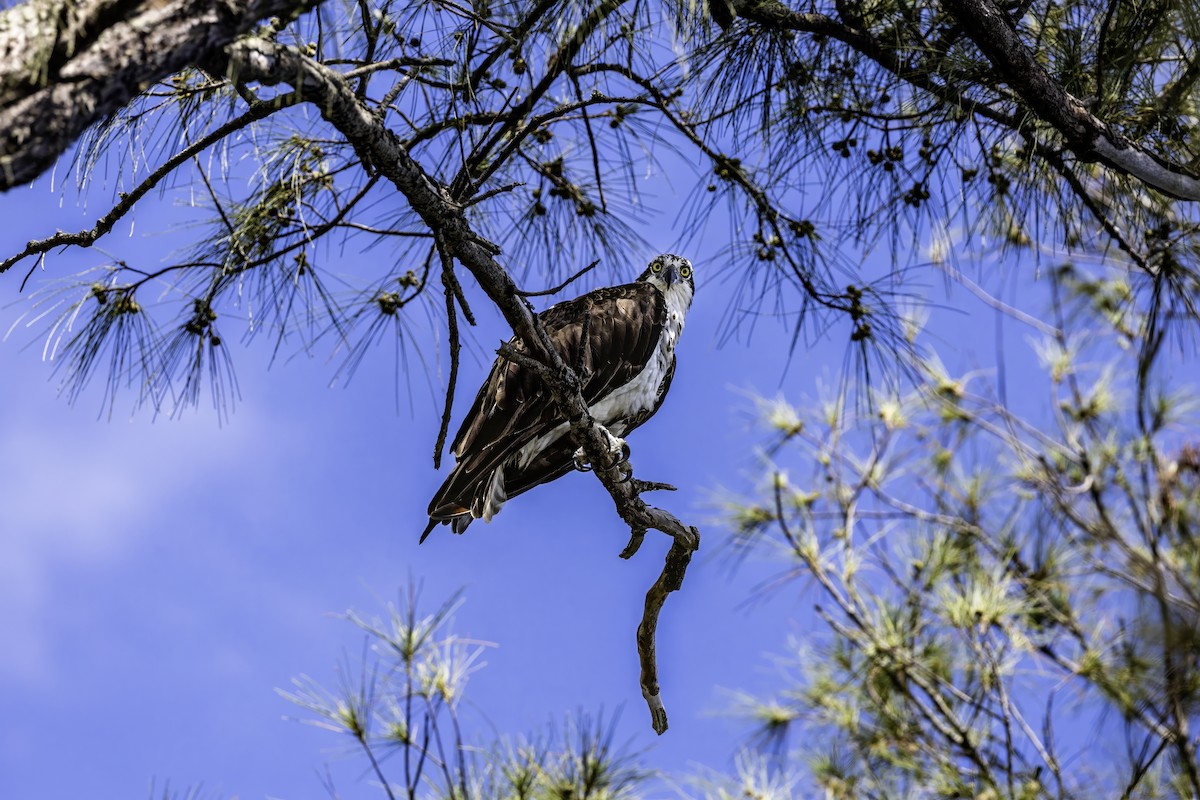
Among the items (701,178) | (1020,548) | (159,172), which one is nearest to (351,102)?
(159,172)

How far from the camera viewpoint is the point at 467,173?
2297 mm

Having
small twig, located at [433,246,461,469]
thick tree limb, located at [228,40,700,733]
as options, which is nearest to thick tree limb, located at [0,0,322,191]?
thick tree limb, located at [228,40,700,733]

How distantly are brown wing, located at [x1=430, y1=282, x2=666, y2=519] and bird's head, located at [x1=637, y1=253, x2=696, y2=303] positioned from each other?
0.16m

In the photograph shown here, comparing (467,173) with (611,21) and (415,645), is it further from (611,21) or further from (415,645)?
(415,645)

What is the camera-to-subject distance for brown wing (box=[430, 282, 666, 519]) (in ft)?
9.55

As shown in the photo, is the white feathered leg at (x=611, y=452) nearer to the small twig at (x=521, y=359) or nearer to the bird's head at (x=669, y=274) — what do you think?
the small twig at (x=521, y=359)

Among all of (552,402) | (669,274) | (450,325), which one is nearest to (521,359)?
(450,325)

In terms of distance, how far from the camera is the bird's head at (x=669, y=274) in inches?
147

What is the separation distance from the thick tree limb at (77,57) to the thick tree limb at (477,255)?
109mm

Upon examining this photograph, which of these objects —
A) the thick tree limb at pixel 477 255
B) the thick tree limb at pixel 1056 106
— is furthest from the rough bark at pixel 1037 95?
the thick tree limb at pixel 477 255

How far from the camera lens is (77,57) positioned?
1.50 m

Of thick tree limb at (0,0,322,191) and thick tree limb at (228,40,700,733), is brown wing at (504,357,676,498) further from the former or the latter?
thick tree limb at (0,0,322,191)

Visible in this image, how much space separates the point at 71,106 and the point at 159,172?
2.62 feet

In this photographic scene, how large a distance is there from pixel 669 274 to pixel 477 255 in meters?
1.68
